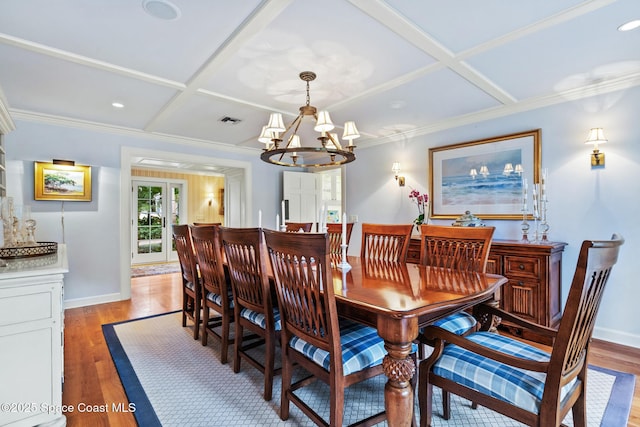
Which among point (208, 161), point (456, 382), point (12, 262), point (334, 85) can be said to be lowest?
point (456, 382)

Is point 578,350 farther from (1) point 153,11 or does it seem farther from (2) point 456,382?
(1) point 153,11

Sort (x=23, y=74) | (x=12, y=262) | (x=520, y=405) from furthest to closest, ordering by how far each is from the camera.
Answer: (x=23, y=74), (x=12, y=262), (x=520, y=405)

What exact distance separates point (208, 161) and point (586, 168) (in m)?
4.57

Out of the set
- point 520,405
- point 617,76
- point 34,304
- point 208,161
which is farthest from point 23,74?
point 617,76

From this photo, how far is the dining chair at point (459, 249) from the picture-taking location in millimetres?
2062

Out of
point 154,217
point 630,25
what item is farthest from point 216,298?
point 154,217

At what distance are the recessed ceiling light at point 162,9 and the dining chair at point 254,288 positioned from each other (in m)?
1.25

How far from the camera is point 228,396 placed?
1961 millimetres

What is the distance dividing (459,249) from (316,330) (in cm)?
132

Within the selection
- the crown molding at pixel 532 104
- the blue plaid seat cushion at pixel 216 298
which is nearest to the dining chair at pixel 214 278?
the blue plaid seat cushion at pixel 216 298

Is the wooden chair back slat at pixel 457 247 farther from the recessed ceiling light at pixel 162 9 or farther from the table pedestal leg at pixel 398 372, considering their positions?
the recessed ceiling light at pixel 162 9

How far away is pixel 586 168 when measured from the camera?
287 centimetres

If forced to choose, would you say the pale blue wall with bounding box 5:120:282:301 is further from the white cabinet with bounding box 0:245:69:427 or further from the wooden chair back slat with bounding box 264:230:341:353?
the wooden chair back slat with bounding box 264:230:341:353

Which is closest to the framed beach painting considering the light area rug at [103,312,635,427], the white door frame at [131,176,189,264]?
the light area rug at [103,312,635,427]
